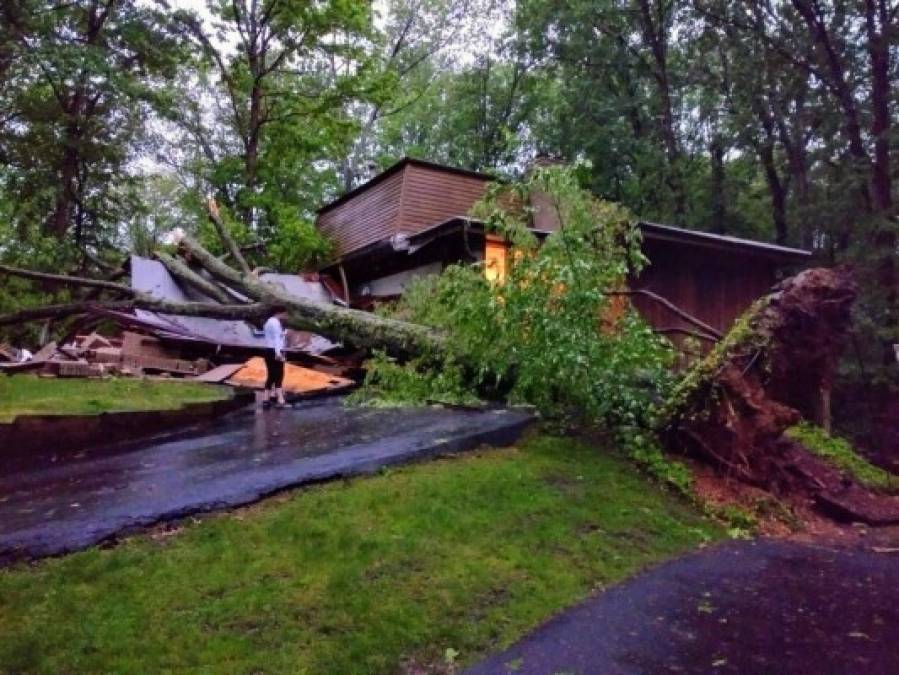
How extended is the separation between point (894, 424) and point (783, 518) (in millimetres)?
10422

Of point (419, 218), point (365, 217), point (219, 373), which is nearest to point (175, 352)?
point (219, 373)

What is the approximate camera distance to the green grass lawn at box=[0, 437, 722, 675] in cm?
347

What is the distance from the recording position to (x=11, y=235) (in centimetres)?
1628

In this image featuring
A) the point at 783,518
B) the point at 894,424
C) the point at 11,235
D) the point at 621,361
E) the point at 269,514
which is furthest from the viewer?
the point at 11,235

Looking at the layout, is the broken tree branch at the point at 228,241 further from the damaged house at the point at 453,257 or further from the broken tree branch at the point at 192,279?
the damaged house at the point at 453,257

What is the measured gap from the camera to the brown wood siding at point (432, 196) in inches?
583

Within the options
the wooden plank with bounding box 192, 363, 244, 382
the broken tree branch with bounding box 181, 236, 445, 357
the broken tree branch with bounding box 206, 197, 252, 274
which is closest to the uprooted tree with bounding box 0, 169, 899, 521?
the broken tree branch with bounding box 181, 236, 445, 357

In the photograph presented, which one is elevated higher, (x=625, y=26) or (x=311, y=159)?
(x=625, y=26)

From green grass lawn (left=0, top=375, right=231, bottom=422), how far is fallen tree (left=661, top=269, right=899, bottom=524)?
6408 millimetres

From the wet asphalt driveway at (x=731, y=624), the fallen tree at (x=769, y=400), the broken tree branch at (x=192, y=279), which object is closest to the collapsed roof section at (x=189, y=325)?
the broken tree branch at (x=192, y=279)

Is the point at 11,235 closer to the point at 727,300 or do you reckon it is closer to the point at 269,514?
the point at 269,514

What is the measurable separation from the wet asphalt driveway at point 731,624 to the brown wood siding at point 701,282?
965 cm

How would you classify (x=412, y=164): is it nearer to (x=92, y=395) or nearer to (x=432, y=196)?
(x=432, y=196)

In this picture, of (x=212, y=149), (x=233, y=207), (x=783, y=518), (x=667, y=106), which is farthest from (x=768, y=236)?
(x=212, y=149)
